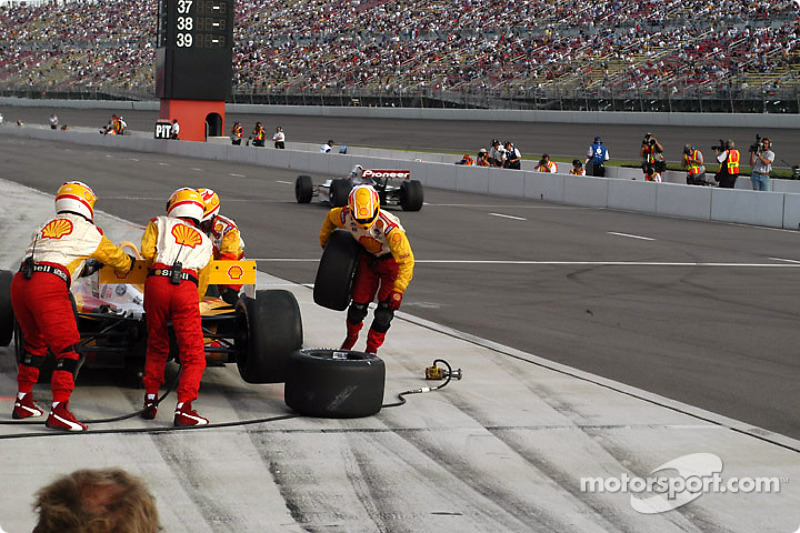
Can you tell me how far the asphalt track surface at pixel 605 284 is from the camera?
9.75 m

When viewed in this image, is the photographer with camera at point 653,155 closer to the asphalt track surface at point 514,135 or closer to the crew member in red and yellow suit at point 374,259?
Result: the asphalt track surface at point 514,135

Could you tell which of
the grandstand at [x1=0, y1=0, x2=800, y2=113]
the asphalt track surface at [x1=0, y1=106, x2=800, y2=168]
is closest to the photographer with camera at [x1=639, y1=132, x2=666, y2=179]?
the asphalt track surface at [x1=0, y1=106, x2=800, y2=168]

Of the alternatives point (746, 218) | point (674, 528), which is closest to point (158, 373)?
point (674, 528)

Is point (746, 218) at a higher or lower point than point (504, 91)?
lower

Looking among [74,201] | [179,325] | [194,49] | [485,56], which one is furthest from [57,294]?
[485,56]

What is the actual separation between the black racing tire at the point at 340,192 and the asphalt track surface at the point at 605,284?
875 millimetres

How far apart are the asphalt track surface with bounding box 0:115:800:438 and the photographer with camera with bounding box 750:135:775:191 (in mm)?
3431

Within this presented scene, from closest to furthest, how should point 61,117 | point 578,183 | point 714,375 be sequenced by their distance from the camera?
point 714,375 → point 578,183 → point 61,117

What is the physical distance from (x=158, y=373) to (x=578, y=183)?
2530 centimetres

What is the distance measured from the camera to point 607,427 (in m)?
7.48

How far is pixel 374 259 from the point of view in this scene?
9352mm

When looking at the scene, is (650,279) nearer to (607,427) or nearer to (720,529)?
(607,427)

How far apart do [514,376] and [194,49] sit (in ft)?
168

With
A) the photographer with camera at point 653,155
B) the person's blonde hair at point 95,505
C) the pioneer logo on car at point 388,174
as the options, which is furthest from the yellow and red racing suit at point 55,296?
the photographer with camera at point 653,155
